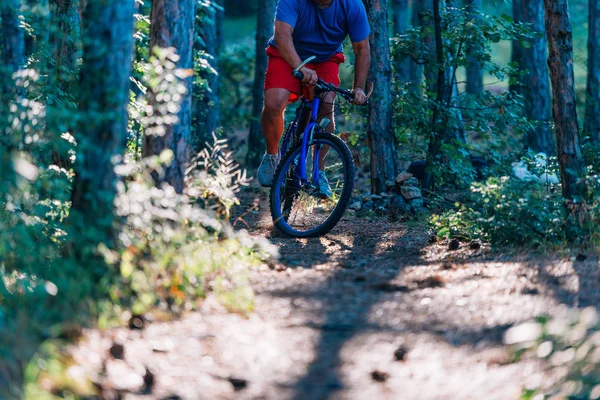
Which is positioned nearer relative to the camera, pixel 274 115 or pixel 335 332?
pixel 335 332

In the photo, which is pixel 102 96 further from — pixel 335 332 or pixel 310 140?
pixel 310 140

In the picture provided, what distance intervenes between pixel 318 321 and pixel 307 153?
279 centimetres

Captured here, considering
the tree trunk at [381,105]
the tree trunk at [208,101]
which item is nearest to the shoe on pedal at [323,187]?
the tree trunk at [381,105]

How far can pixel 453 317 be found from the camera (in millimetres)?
4035

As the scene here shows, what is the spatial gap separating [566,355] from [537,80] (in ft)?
38.2

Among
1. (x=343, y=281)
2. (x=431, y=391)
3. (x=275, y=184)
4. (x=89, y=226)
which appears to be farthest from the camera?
(x=275, y=184)

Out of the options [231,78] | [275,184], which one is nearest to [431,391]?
[275,184]

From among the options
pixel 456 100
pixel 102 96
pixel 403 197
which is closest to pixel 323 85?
pixel 403 197

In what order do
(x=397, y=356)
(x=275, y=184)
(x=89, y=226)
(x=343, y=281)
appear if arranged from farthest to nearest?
(x=275, y=184) < (x=343, y=281) < (x=89, y=226) < (x=397, y=356)

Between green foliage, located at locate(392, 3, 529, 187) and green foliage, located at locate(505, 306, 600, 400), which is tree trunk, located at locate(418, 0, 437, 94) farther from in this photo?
green foliage, located at locate(505, 306, 600, 400)

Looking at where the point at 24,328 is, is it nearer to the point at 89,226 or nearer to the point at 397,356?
the point at 89,226

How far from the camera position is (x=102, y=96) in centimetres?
401

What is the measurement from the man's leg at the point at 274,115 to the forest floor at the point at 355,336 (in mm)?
1781

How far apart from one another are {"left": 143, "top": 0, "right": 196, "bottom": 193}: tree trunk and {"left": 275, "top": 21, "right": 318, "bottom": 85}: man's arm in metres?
1.45
